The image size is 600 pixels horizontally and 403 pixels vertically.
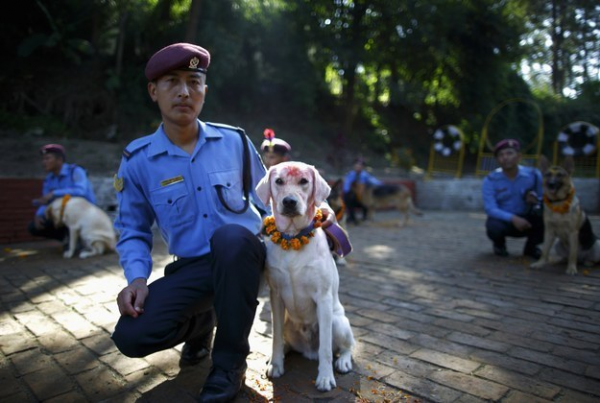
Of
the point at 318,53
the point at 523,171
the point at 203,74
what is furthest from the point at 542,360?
the point at 318,53

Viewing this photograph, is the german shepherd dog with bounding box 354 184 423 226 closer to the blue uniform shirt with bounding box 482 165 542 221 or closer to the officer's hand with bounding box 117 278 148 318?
the blue uniform shirt with bounding box 482 165 542 221

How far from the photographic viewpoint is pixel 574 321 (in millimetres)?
2961

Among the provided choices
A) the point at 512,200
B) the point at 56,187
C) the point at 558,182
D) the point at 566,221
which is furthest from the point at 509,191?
the point at 56,187

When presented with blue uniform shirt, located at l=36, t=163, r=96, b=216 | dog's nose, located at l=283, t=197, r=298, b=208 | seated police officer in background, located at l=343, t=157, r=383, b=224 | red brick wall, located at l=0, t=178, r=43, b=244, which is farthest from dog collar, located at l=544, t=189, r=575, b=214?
red brick wall, located at l=0, t=178, r=43, b=244

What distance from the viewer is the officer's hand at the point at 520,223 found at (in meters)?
5.00

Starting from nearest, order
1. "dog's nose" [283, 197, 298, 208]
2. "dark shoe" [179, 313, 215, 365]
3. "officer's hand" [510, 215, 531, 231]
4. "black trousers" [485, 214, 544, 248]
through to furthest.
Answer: "dog's nose" [283, 197, 298, 208], "dark shoe" [179, 313, 215, 365], "officer's hand" [510, 215, 531, 231], "black trousers" [485, 214, 544, 248]

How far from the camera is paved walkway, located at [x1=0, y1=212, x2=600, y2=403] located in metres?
2.00

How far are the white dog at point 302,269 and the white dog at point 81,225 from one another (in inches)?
169

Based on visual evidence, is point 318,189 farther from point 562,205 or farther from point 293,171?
point 562,205

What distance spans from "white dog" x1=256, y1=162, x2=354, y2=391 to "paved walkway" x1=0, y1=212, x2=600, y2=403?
0.18 metres

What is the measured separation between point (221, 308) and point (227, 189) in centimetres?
76

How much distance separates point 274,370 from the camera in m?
2.17

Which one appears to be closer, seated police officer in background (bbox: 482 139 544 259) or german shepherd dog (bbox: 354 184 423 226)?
seated police officer in background (bbox: 482 139 544 259)

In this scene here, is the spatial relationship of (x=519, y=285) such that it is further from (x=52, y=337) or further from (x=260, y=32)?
(x=260, y=32)
